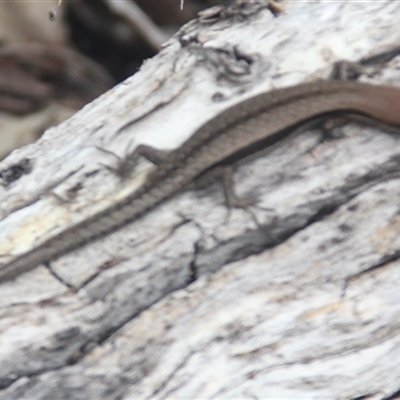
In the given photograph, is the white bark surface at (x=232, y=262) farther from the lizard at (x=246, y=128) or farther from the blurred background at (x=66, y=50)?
the blurred background at (x=66, y=50)

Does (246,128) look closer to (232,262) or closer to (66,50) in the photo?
(232,262)

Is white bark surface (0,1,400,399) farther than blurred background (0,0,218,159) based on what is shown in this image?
No

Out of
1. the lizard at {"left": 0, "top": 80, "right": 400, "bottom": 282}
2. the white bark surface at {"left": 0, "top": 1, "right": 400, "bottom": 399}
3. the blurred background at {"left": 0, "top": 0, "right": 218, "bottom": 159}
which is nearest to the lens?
the white bark surface at {"left": 0, "top": 1, "right": 400, "bottom": 399}

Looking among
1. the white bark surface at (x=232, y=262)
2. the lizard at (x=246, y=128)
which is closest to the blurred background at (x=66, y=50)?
the white bark surface at (x=232, y=262)

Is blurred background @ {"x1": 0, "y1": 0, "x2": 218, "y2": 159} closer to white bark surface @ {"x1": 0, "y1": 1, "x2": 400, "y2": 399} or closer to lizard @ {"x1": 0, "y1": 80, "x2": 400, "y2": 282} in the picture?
white bark surface @ {"x1": 0, "y1": 1, "x2": 400, "y2": 399}

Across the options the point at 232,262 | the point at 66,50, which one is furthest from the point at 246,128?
the point at 66,50

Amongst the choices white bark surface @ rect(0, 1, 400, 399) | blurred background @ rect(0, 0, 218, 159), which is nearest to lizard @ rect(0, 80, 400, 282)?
white bark surface @ rect(0, 1, 400, 399)
